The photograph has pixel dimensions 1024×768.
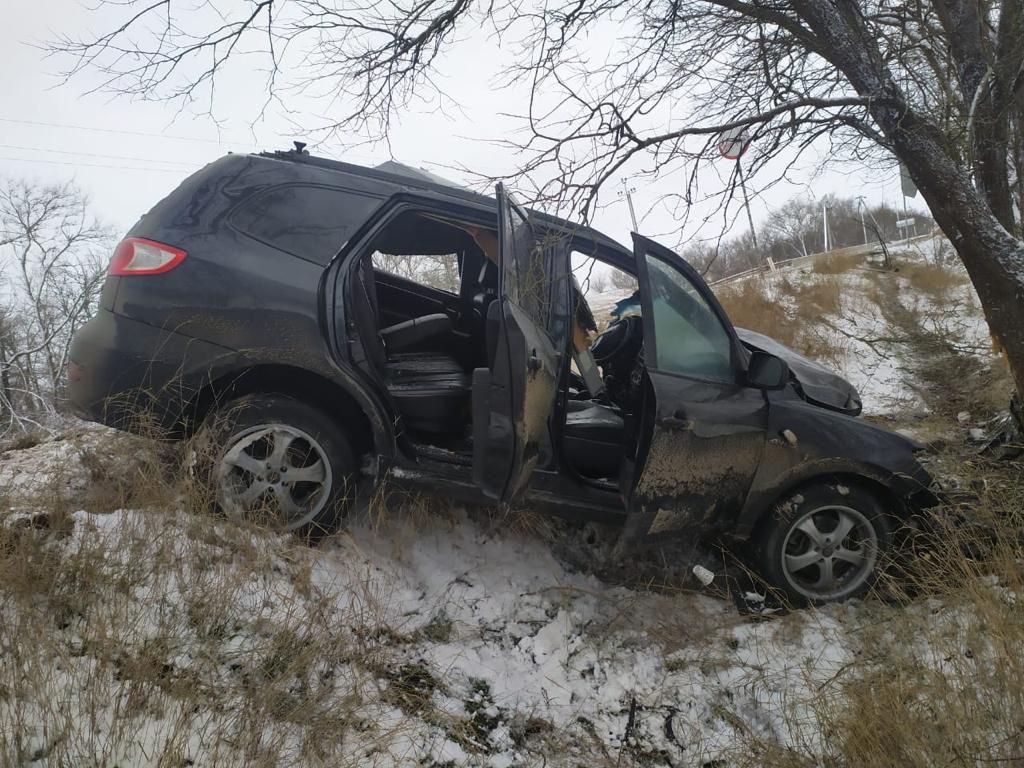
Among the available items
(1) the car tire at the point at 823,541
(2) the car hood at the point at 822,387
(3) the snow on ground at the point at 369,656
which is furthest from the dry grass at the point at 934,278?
(3) the snow on ground at the point at 369,656

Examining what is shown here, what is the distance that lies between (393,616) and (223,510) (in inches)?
36.7

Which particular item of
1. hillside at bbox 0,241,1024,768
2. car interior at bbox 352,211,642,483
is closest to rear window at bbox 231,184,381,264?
car interior at bbox 352,211,642,483

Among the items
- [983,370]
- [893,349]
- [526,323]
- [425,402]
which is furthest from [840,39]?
[893,349]

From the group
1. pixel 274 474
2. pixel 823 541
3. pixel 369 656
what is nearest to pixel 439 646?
pixel 369 656

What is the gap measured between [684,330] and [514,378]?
1.08 m

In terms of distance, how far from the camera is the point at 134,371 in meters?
2.70

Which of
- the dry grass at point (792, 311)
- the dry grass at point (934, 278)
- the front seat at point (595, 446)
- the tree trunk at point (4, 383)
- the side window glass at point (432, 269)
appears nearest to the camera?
A: the front seat at point (595, 446)

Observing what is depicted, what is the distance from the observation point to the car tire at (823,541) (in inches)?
123

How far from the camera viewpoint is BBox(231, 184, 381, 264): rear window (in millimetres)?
2879

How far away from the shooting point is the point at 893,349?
9.97 m

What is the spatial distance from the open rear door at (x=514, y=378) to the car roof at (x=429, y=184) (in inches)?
11.6

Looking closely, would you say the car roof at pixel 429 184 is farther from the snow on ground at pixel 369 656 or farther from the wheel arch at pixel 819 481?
the snow on ground at pixel 369 656

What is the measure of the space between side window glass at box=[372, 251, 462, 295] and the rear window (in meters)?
1.44

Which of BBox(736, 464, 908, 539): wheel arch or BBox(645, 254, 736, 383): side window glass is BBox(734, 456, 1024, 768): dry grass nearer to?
BBox(736, 464, 908, 539): wheel arch
